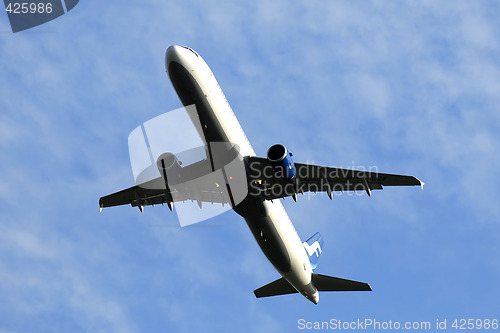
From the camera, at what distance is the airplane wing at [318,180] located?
32.3m

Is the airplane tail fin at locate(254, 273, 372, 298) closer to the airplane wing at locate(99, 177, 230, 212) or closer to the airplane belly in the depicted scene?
the airplane wing at locate(99, 177, 230, 212)

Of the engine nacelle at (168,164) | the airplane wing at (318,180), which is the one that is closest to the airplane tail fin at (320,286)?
the airplane wing at (318,180)

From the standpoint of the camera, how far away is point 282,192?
3397 cm

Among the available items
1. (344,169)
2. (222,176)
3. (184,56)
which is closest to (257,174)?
(222,176)

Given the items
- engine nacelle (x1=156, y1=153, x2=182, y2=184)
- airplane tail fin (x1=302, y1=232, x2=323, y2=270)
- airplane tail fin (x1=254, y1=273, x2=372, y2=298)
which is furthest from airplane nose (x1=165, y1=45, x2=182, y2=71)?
airplane tail fin (x1=254, y1=273, x2=372, y2=298)

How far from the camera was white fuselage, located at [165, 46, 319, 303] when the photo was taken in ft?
97.8

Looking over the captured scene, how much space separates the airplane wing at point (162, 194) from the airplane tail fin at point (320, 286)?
9.28 metres

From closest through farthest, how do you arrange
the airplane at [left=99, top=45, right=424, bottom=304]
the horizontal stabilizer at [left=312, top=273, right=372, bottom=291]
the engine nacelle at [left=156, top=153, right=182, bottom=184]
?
the airplane at [left=99, top=45, right=424, bottom=304]
the engine nacelle at [left=156, top=153, right=182, bottom=184]
the horizontal stabilizer at [left=312, top=273, right=372, bottom=291]

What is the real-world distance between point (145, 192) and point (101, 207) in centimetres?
340

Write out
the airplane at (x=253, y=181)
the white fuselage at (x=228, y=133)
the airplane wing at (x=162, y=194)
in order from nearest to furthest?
the white fuselage at (x=228, y=133), the airplane at (x=253, y=181), the airplane wing at (x=162, y=194)

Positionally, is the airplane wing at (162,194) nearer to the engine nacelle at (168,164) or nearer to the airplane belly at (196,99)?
the engine nacelle at (168,164)

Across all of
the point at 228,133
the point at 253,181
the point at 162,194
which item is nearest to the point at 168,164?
the point at 228,133

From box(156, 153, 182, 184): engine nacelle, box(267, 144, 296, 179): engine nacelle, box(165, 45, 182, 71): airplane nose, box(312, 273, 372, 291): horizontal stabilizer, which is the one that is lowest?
box(312, 273, 372, 291): horizontal stabilizer

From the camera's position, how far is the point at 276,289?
42.3 m
